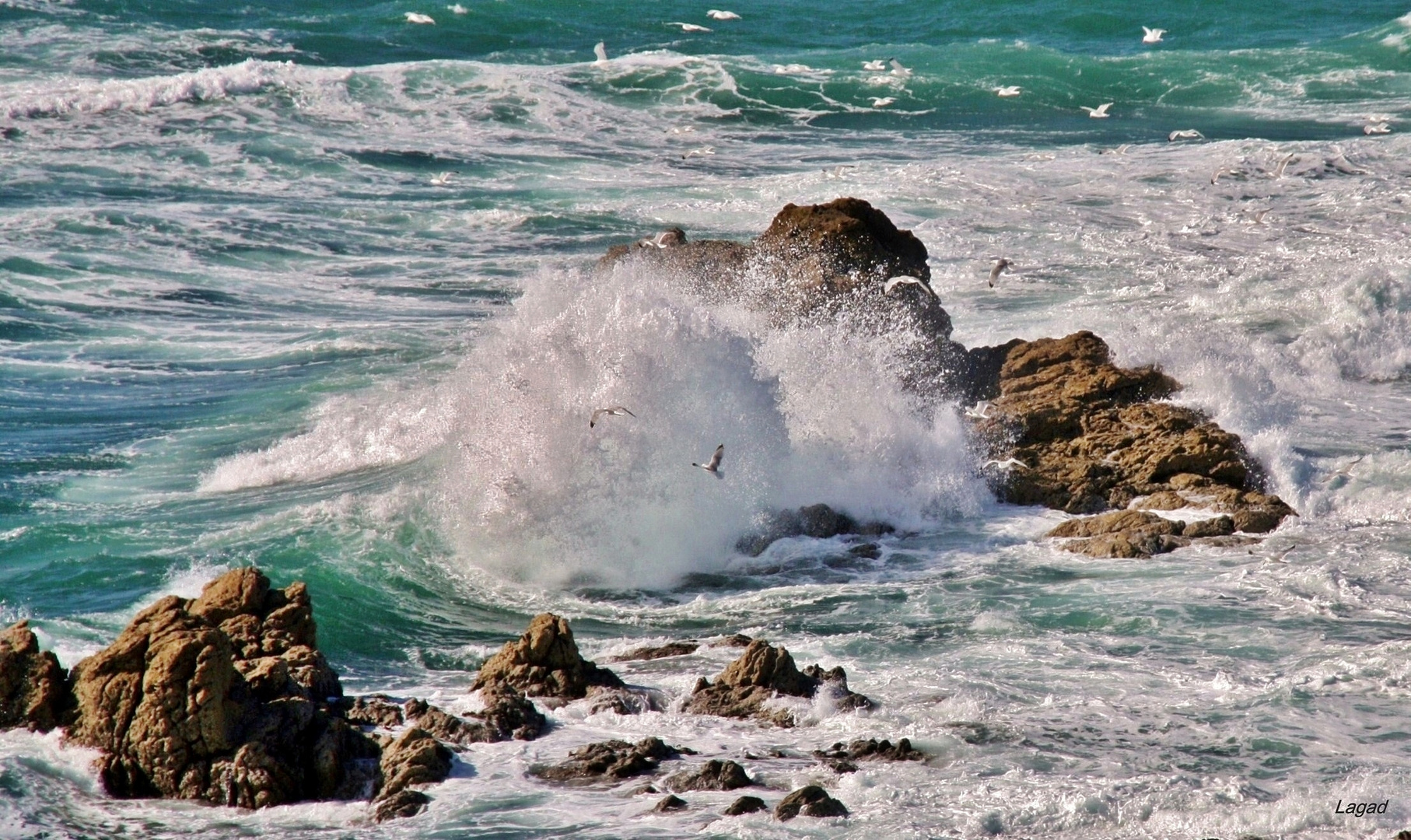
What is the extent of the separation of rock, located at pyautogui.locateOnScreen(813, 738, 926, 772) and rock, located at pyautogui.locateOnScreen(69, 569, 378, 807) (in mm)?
2467

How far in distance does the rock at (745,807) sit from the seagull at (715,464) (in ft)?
14.9

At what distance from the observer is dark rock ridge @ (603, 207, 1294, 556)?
13.4m

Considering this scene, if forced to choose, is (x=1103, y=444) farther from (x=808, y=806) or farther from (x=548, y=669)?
(x=808, y=806)

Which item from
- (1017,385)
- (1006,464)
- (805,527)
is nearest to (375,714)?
A: (805,527)

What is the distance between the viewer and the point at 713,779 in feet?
27.8

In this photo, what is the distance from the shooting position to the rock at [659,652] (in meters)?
10.8

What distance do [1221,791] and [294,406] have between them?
11685 mm

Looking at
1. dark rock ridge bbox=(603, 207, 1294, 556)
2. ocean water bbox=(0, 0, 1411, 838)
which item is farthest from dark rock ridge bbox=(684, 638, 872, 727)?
dark rock ridge bbox=(603, 207, 1294, 556)

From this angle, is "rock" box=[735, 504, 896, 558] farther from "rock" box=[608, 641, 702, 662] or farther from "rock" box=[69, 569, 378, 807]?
"rock" box=[69, 569, 378, 807]

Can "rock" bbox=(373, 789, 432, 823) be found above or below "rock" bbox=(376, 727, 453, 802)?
below

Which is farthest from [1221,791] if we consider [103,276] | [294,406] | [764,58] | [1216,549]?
[764,58]

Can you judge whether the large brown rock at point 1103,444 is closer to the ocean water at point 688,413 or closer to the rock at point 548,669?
the ocean water at point 688,413

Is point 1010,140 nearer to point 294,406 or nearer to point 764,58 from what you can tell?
point 764,58

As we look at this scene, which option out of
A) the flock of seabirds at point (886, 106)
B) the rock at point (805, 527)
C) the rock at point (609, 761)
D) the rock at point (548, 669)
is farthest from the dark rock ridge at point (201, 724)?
the rock at point (805, 527)
